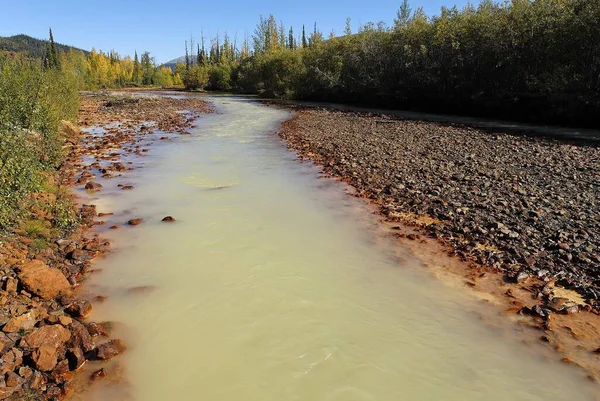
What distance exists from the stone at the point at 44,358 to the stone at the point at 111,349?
16.3 inches

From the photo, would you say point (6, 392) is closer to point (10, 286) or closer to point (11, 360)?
point (11, 360)

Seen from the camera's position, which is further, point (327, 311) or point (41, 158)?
point (41, 158)

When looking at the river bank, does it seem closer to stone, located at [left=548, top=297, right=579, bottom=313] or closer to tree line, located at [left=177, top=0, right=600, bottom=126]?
stone, located at [left=548, top=297, right=579, bottom=313]

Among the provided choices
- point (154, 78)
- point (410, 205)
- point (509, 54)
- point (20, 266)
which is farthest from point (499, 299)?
point (154, 78)

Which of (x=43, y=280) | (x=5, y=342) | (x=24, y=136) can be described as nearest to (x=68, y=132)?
(x=24, y=136)

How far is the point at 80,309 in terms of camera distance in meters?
5.04

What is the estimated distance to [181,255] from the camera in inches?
271

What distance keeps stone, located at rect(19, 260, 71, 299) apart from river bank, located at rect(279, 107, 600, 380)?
5367 millimetres

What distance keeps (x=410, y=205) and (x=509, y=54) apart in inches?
785

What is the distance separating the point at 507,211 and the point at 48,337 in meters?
7.85

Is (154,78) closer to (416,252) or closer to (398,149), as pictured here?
(398,149)

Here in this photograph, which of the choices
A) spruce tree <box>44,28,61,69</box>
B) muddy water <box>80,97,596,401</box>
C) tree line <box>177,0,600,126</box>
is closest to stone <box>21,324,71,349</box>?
muddy water <box>80,97,596,401</box>

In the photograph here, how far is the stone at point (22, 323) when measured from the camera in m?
4.40

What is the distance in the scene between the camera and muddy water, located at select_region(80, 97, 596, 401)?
4016mm
